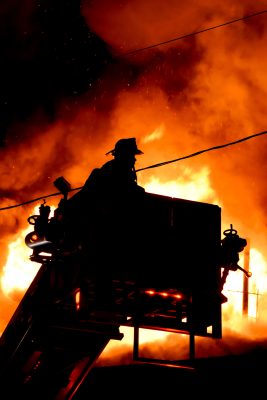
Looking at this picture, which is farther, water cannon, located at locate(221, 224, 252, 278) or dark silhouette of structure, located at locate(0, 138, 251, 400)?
water cannon, located at locate(221, 224, 252, 278)

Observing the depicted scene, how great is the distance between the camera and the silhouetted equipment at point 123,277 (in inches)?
302

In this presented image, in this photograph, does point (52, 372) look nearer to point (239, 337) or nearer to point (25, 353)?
point (25, 353)

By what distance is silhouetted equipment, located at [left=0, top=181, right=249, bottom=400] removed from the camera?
766 centimetres

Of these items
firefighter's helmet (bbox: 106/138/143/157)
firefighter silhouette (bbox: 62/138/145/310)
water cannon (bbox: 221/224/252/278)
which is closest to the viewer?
firefighter silhouette (bbox: 62/138/145/310)

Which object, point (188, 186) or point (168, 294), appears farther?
point (188, 186)

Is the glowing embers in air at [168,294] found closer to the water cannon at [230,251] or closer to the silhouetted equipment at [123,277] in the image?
the silhouetted equipment at [123,277]

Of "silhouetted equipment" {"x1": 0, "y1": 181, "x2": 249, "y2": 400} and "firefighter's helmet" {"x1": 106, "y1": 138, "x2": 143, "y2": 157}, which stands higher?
"firefighter's helmet" {"x1": 106, "y1": 138, "x2": 143, "y2": 157}

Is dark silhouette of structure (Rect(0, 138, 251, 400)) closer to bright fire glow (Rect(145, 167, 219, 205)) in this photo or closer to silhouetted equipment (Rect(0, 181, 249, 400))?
silhouetted equipment (Rect(0, 181, 249, 400))

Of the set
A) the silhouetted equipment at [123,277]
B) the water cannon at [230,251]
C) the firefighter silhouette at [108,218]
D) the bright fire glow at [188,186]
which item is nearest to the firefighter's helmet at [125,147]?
the firefighter silhouette at [108,218]

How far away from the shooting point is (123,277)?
7.64 m

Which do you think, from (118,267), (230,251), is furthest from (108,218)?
(230,251)

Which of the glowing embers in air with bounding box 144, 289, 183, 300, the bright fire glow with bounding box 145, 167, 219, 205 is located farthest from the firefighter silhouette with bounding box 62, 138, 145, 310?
the bright fire glow with bounding box 145, 167, 219, 205

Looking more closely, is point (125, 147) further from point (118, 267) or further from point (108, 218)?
point (118, 267)

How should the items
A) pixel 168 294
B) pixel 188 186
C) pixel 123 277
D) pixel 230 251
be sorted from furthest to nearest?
pixel 188 186 → pixel 230 251 → pixel 168 294 → pixel 123 277
